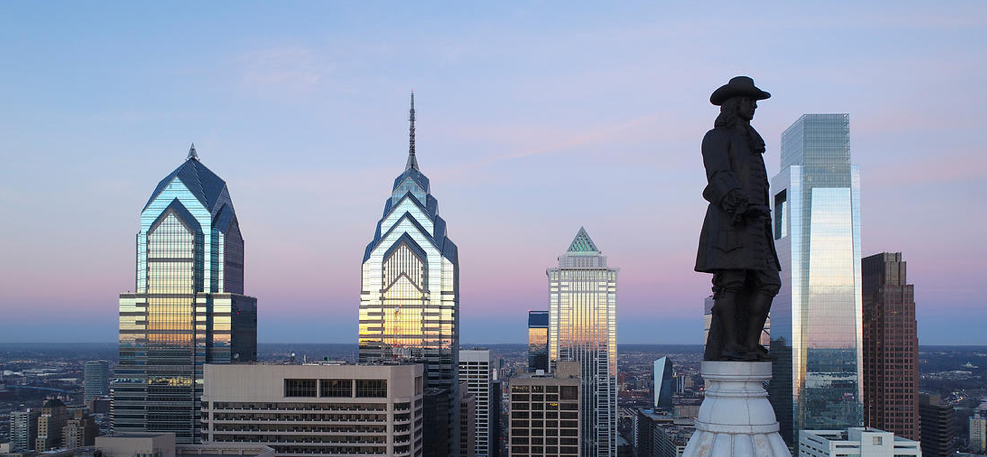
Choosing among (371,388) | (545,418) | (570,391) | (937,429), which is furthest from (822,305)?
Answer: (371,388)

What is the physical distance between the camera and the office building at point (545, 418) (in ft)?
402

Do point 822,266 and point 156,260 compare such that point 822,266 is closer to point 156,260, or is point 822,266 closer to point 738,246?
point 156,260

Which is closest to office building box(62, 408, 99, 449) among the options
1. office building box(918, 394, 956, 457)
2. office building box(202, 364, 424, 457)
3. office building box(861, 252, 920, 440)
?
office building box(202, 364, 424, 457)

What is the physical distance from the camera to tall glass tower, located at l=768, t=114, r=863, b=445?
142500mm

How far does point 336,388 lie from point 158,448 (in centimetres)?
2313

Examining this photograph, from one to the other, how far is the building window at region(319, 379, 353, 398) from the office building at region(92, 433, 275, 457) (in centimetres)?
1505

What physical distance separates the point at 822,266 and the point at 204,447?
102855mm

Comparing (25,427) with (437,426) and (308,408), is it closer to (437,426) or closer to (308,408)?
(437,426)

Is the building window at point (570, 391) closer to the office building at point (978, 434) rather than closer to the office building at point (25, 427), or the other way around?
the office building at point (978, 434)

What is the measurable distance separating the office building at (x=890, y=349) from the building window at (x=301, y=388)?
10705 cm

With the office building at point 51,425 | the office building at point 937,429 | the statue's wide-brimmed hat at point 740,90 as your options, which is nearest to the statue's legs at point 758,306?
the statue's wide-brimmed hat at point 740,90

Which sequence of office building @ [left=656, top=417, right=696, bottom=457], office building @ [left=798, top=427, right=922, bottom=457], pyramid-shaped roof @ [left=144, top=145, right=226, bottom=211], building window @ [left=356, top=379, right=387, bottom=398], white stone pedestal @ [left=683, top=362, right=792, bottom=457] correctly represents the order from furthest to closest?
office building @ [left=656, top=417, right=696, bottom=457] → pyramid-shaped roof @ [left=144, top=145, right=226, bottom=211] → office building @ [left=798, top=427, right=922, bottom=457] → building window @ [left=356, top=379, right=387, bottom=398] → white stone pedestal @ [left=683, top=362, right=792, bottom=457]

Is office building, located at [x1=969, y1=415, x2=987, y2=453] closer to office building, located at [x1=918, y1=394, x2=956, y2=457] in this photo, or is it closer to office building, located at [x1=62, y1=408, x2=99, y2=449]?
office building, located at [x1=918, y1=394, x2=956, y2=457]

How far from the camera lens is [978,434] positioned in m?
178
